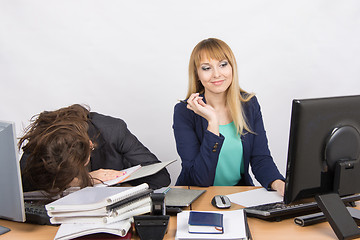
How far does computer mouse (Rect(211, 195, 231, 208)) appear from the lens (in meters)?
1.50

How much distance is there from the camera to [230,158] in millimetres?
2193

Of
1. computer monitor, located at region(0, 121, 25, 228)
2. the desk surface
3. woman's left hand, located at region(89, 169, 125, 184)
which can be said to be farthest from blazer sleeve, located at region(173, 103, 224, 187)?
computer monitor, located at region(0, 121, 25, 228)

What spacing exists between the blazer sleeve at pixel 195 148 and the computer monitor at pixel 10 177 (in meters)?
0.89

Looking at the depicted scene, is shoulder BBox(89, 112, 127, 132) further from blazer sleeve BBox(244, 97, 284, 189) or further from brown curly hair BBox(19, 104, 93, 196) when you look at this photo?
blazer sleeve BBox(244, 97, 284, 189)

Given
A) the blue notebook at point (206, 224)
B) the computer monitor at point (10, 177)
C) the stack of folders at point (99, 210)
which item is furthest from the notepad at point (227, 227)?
the computer monitor at point (10, 177)

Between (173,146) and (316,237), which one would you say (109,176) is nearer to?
(316,237)

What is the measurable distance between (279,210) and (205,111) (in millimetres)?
790

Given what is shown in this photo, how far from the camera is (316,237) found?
1.23 meters

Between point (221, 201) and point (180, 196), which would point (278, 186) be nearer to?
point (221, 201)

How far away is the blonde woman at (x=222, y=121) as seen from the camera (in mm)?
2080

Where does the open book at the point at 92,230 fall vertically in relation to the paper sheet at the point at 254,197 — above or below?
above

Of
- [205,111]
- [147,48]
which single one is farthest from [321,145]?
[147,48]

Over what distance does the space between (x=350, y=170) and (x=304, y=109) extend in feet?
0.92

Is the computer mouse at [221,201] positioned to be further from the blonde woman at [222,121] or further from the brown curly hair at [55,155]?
the brown curly hair at [55,155]
